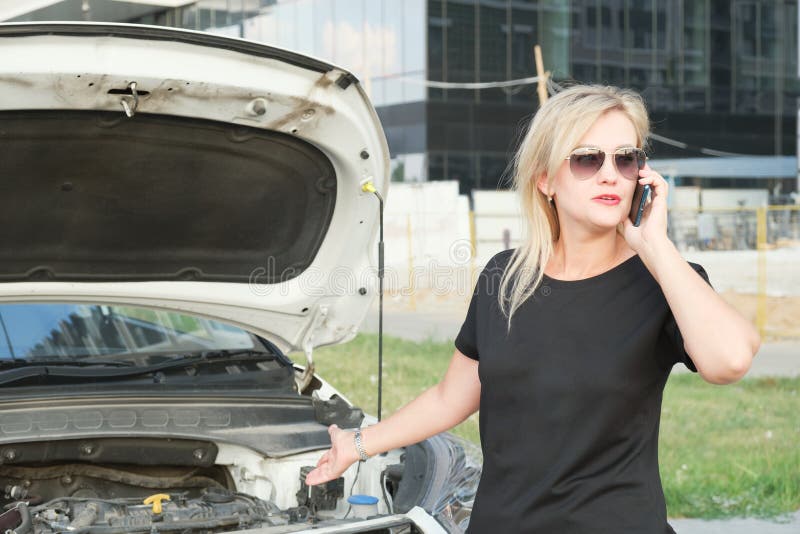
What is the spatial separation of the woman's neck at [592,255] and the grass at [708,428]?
3530 mm

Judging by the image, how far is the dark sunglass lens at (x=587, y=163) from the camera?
6.25 ft

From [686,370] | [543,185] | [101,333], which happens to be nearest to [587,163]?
[543,185]

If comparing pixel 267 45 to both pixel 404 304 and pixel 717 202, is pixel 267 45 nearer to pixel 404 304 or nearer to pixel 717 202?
pixel 404 304

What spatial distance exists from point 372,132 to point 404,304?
13.4 metres

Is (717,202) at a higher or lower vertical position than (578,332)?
lower

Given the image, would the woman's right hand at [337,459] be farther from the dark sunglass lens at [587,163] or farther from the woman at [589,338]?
the dark sunglass lens at [587,163]

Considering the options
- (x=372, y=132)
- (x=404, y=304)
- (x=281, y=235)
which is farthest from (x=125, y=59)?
(x=404, y=304)

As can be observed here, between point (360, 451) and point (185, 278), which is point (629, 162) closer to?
point (360, 451)

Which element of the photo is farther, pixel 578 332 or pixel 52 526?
pixel 52 526

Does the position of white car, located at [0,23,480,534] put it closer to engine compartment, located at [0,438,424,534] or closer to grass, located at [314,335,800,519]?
engine compartment, located at [0,438,424,534]

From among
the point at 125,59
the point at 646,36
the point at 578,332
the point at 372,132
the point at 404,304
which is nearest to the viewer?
the point at 578,332

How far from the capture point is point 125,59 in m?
2.43

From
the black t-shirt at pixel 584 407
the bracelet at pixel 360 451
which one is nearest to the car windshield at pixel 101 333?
the bracelet at pixel 360 451

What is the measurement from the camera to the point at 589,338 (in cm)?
184
